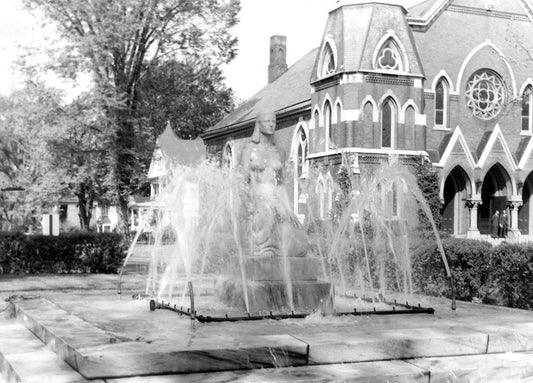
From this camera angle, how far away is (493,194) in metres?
41.7

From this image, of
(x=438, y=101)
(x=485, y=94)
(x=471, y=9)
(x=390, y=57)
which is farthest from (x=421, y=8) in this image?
(x=390, y=57)

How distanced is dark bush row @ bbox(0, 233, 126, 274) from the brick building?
13.4m

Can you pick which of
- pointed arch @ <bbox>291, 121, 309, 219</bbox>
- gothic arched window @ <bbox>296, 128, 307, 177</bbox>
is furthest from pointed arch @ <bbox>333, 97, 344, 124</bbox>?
gothic arched window @ <bbox>296, 128, 307, 177</bbox>

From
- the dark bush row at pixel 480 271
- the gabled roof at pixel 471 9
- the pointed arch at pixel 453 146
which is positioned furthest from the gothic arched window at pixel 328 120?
the dark bush row at pixel 480 271

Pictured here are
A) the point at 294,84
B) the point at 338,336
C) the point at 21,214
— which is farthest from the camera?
the point at 21,214

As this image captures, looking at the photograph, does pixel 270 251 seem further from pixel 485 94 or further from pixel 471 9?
pixel 471 9

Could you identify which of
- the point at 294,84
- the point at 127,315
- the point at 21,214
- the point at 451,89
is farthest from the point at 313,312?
the point at 21,214

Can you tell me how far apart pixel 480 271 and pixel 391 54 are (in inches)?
981

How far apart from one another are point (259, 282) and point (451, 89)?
31490 mm

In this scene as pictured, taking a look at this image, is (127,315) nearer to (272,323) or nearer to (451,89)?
(272,323)

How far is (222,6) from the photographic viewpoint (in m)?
32.4

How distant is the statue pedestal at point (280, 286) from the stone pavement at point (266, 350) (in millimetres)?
866

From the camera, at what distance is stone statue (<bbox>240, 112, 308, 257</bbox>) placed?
38.0 ft

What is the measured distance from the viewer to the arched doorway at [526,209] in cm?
4162
